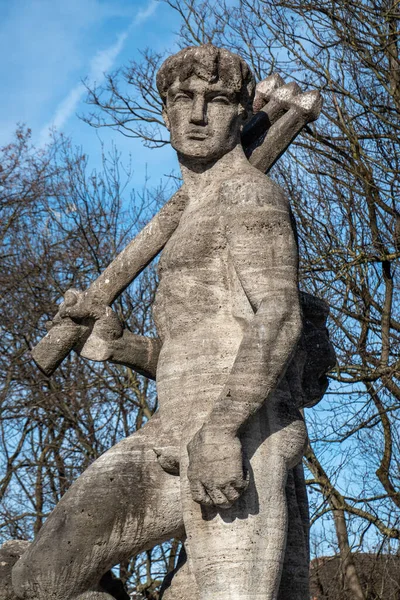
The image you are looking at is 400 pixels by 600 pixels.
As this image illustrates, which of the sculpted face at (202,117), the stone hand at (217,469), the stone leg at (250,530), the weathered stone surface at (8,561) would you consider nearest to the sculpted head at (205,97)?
the sculpted face at (202,117)

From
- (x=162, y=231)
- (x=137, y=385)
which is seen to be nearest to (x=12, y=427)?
(x=137, y=385)

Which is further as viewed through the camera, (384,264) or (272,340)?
(384,264)

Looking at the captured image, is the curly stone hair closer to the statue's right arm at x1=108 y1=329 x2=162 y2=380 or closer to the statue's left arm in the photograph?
the statue's left arm

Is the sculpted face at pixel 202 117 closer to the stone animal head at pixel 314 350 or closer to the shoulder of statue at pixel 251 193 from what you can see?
the shoulder of statue at pixel 251 193

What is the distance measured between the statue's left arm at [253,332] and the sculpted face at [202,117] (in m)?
0.36

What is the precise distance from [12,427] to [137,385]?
7.16 ft

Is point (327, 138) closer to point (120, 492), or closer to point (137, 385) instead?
point (137, 385)

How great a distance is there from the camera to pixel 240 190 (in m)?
5.21

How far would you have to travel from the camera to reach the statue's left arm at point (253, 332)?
181 inches

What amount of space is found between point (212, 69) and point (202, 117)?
235mm

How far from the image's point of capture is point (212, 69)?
5.37 metres

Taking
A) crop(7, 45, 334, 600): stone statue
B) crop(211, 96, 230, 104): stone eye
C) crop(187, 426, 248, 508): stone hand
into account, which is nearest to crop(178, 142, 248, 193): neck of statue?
crop(7, 45, 334, 600): stone statue

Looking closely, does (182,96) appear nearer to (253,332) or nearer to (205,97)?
(205,97)

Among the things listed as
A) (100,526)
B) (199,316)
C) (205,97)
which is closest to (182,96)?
(205,97)
